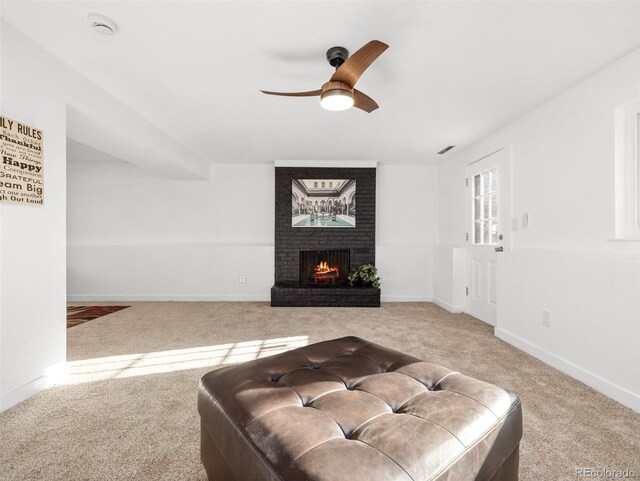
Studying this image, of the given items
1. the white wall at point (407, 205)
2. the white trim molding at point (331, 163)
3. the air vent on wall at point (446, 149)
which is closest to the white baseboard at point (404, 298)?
the white wall at point (407, 205)

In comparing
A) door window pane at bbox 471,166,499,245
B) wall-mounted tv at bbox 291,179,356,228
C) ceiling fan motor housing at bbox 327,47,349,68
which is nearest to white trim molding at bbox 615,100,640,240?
door window pane at bbox 471,166,499,245

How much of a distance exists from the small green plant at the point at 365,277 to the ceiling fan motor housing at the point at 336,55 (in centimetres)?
347

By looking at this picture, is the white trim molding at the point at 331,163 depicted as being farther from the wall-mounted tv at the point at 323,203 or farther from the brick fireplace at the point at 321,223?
the wall-mounted tv at the point at 323,203

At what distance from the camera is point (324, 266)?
539 cm

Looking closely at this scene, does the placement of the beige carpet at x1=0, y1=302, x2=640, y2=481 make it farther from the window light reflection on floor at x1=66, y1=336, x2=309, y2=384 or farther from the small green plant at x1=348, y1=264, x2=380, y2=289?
the small green plant at x1=348, y1=264, x2=380, y2=289

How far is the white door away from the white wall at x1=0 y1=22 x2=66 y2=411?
4071 mm

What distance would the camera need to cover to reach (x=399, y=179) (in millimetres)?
5508

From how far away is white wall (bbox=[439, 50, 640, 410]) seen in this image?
2114 mm

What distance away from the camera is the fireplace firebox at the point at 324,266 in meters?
5.36

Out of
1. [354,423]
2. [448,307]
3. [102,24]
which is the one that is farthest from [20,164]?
[448,307]

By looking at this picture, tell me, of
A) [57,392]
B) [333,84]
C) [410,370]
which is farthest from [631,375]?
→ [57,392]

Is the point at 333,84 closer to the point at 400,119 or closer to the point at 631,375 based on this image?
the point at 400,119

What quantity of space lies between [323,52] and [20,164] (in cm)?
207

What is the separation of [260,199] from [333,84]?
12.2 ft
